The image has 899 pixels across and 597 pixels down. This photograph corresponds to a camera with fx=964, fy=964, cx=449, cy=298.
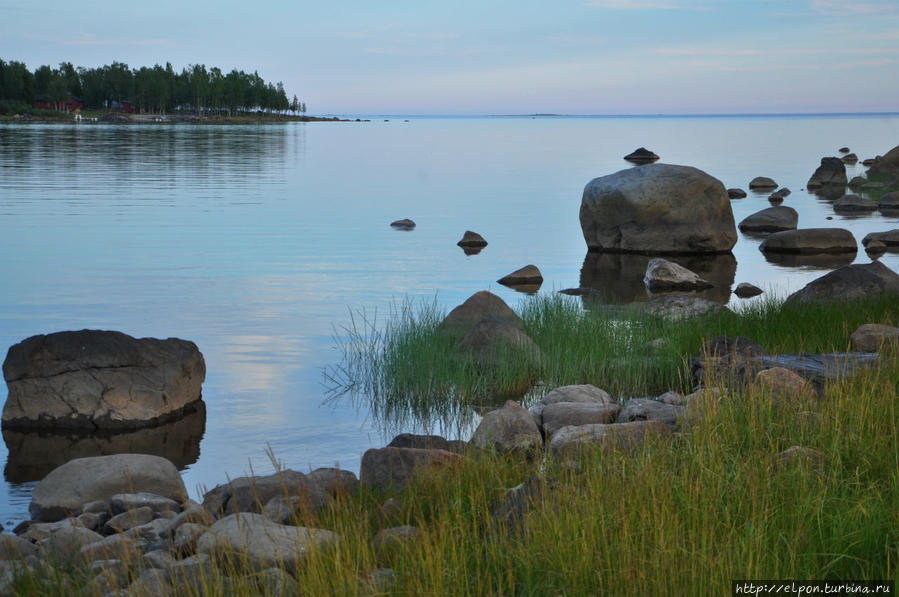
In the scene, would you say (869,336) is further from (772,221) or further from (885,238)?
(772,221)

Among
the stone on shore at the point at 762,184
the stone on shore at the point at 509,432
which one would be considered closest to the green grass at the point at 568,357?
the stone on shore at the point at 509,432

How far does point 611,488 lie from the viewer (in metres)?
6.06

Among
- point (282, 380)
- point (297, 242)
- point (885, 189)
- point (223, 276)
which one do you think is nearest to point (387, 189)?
point (297, 242)

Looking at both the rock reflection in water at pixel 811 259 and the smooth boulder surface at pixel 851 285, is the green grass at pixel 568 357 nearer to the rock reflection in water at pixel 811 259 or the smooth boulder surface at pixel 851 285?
the smooth boulder surface at pixel 851 285

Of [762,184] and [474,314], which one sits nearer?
[474,314]

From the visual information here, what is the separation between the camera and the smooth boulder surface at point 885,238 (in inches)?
1094

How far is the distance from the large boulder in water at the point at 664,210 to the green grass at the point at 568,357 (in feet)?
36.0

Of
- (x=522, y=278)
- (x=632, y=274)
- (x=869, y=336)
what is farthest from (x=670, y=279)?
(x=869, y=336)

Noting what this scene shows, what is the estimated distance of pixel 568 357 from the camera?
492 inches

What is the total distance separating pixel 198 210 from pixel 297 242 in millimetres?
8447

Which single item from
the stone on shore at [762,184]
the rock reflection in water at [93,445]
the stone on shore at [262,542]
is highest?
the stone on shore at [762,184]

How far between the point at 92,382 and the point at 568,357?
5889 millimetres

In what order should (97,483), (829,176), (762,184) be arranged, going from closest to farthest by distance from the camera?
(97,483) < (762,184) < (829,176)

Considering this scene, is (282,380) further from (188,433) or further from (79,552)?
(79,552)
